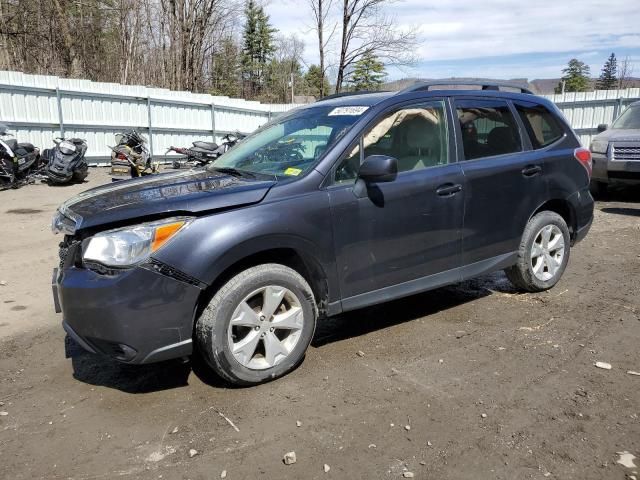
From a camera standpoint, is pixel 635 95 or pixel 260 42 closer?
pixel 635 95

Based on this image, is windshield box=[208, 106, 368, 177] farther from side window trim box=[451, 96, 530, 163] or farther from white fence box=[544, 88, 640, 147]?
white fence box=[544, 88, 640, 147]

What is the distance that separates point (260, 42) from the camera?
67.7m

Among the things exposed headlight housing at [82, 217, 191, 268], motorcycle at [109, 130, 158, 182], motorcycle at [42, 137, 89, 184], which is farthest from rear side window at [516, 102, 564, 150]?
motorcycle at [42, 137, 89, 184]

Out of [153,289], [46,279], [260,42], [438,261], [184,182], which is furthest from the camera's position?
[260,42]

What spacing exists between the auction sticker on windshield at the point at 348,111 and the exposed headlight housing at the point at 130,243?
1.63 metres

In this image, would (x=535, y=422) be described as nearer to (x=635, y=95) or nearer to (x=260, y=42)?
(x=635, y=95)

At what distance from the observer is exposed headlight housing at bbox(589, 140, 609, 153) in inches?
417

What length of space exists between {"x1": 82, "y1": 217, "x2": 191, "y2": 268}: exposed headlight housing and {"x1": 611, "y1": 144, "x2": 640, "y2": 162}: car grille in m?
9.79

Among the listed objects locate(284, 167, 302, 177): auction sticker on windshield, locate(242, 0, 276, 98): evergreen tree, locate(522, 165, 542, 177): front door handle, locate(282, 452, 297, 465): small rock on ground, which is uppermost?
locate(242, 0, 276, 98): evergreen tree

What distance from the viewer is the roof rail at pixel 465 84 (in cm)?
437

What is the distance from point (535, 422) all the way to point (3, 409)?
319 centimetres

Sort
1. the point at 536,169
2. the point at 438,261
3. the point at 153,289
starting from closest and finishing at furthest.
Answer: the point at 153,289
the point at 438,261
the point at 536,169

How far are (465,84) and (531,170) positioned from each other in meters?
0.97

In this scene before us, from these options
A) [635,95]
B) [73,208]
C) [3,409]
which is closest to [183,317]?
[73,208]
